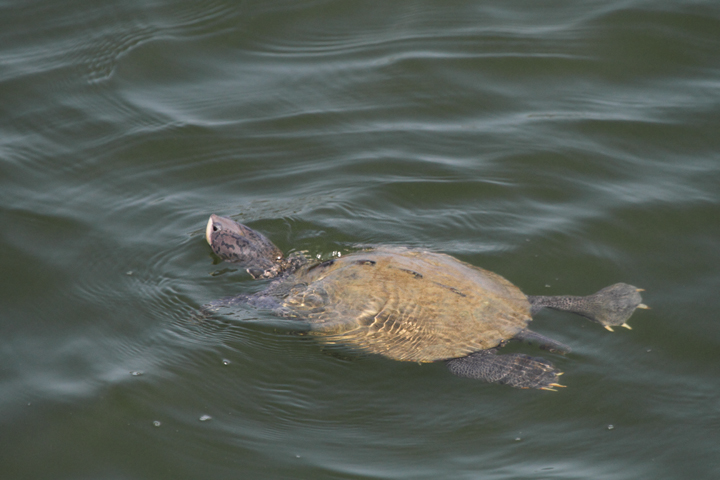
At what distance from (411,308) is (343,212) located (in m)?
1.56

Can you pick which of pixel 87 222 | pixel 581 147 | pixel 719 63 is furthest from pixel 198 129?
pixel 719 63

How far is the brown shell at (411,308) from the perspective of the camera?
3521mm

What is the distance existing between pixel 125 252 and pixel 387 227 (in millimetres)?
2014

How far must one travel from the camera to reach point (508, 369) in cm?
348

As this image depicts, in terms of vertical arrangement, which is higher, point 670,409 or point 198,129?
point 198,129

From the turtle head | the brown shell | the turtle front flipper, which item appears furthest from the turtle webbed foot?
the turtle head

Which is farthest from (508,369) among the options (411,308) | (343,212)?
(343,212)

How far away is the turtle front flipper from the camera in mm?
3441

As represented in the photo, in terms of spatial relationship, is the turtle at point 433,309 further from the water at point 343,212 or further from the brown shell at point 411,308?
the water at point 343,212

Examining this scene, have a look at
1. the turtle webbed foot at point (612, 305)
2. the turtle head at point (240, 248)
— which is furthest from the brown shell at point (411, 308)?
the turtle head at point (240, 248)

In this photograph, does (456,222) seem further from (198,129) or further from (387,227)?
(198,129)

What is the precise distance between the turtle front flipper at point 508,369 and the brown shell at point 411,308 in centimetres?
8

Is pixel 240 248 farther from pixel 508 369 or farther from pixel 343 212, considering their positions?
pixel 508 369

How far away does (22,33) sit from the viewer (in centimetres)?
750
